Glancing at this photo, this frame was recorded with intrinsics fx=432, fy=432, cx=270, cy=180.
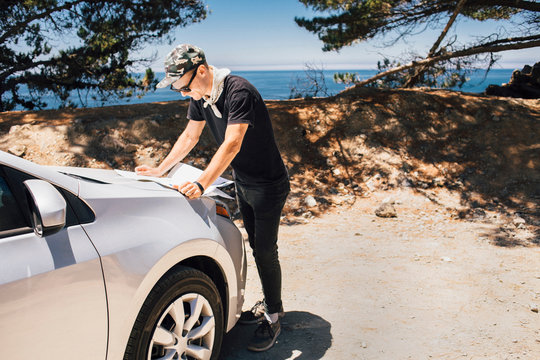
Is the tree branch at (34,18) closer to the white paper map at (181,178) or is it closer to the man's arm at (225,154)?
the white paper map at (181,178)

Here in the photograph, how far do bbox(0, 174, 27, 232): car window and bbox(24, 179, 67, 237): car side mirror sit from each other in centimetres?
5

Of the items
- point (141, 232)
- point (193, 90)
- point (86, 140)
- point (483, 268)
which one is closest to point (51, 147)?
point (86, 140)

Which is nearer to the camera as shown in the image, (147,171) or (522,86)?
(147,171)

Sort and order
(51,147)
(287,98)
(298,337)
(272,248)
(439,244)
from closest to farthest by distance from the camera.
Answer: (272,248) < (298,337) < (439,244) < (51,147) < (287,98)

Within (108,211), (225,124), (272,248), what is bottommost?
(272,248)

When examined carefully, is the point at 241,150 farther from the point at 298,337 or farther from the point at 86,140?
the point at 86,140

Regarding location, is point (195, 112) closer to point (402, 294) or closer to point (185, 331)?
point (185, 331)

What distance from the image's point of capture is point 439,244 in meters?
5.44

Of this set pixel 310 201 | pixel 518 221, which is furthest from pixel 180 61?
pixel 518 221

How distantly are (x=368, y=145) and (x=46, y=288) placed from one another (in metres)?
7.39

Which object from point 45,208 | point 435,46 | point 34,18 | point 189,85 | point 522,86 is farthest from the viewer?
point 522,86

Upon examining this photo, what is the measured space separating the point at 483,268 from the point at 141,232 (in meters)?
3.88

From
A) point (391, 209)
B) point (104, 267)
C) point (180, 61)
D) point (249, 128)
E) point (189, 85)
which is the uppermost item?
point (180, 61)

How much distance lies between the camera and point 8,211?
5.85ft
